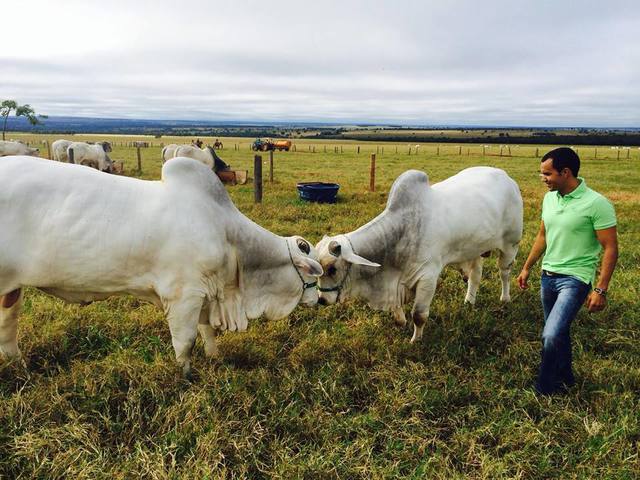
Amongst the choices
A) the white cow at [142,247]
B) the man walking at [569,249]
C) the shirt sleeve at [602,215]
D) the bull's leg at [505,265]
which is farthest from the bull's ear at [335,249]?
the bull's leg at [505,265]

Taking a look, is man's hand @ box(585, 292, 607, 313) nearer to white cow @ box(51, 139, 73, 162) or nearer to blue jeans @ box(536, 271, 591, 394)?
blue jeans @ box(536, 271, 591, 394)

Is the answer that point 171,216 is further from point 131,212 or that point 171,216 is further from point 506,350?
point 506,350

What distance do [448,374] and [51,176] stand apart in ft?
12.0

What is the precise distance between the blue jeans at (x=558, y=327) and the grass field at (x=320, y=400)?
0.47 feet

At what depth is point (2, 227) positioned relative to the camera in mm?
3311

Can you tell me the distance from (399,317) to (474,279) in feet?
4.30

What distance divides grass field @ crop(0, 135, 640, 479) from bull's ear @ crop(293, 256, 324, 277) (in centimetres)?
86

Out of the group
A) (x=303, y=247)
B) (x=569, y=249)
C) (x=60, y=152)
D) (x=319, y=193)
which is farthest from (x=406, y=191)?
(x=60, y=152)

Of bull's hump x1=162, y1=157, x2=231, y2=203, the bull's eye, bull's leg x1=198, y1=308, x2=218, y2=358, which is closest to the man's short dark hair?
the bull's eye

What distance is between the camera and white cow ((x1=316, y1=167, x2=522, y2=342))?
4.64 meters

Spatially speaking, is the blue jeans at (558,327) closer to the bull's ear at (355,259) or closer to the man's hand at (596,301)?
the man's hand at (596,301)

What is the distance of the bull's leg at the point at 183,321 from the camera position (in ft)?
12.3

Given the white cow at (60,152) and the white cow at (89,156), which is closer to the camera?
the white cow at (89,156)

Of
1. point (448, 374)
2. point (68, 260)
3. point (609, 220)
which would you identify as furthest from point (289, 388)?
point (609, 220)
